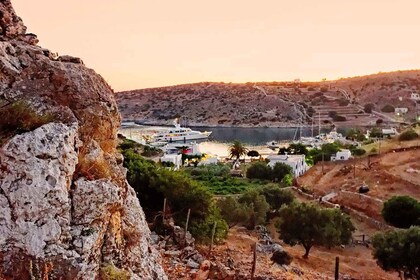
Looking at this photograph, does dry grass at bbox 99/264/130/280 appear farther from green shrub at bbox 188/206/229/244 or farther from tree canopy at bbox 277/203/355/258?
tree canopy at bbox 277/203/355/258

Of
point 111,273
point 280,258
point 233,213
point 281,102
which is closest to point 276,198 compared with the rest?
point 233,213

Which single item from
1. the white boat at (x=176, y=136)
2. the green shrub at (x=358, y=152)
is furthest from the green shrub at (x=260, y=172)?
the white boat at (x=176, y=136)

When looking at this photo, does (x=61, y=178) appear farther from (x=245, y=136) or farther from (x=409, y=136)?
(x=245, y=136)

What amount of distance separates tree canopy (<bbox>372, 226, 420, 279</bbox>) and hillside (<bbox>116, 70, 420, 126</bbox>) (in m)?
99.2

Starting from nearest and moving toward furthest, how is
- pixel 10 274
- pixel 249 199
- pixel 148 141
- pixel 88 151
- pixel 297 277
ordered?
pixel 10 274, pixel 88 151, pixel 297 277, pixel 249 199, pixel 148 141

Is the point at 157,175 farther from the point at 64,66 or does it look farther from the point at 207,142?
the point at 207,142

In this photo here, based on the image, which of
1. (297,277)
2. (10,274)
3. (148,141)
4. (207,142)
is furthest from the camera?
(207,142)

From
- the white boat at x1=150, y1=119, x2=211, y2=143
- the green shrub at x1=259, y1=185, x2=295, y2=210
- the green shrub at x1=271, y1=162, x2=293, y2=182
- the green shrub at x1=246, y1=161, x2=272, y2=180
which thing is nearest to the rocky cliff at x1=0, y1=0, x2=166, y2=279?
the green shrub at x1=259, y1=185, x2=295, y2=210

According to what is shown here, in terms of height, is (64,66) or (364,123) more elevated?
(64,66)

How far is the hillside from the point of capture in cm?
12800

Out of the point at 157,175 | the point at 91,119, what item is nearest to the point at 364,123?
the point at 157,175

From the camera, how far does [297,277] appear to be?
53.5 feet

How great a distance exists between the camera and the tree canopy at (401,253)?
19.8 metres

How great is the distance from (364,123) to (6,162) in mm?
119379
